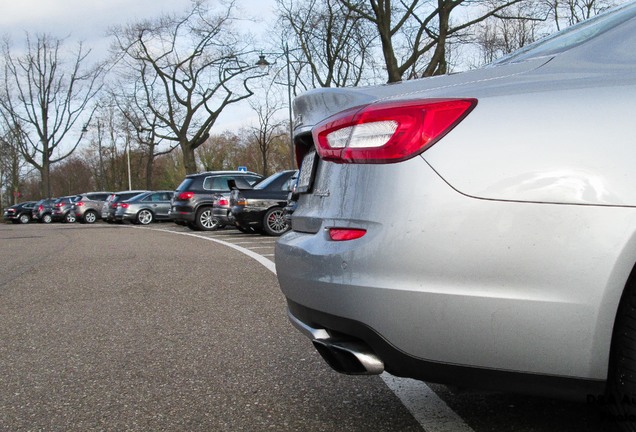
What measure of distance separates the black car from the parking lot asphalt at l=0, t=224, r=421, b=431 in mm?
7365

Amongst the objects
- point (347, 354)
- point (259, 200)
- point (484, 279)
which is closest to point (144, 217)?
point (259, 200)

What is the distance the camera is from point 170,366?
12.6ft

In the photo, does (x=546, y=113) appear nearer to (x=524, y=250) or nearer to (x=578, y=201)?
(x=578, y=201)

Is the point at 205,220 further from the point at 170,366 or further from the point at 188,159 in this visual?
the point at 188,159

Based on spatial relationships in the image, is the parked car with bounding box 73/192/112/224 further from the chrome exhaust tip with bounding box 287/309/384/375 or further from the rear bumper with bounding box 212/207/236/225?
the chrome exhaust tip with bounding box 287/309/384/375

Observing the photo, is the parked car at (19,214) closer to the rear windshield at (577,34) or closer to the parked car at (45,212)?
the parked car at (45,212)

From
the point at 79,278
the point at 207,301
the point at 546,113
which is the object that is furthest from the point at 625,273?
the point at 79,278

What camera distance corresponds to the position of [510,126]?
210 centimetres

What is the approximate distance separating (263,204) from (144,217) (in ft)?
47.7

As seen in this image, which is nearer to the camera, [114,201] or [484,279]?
[484,279]

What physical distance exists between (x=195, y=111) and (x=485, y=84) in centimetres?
3820

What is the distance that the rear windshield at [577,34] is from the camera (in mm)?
2502

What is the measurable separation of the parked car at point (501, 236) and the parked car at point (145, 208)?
87.2 feet

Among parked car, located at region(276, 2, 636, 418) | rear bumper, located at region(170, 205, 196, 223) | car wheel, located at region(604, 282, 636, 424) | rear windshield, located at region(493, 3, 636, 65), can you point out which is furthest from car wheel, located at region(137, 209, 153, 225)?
car wheel, located at region(604, 282, 636, 424)
